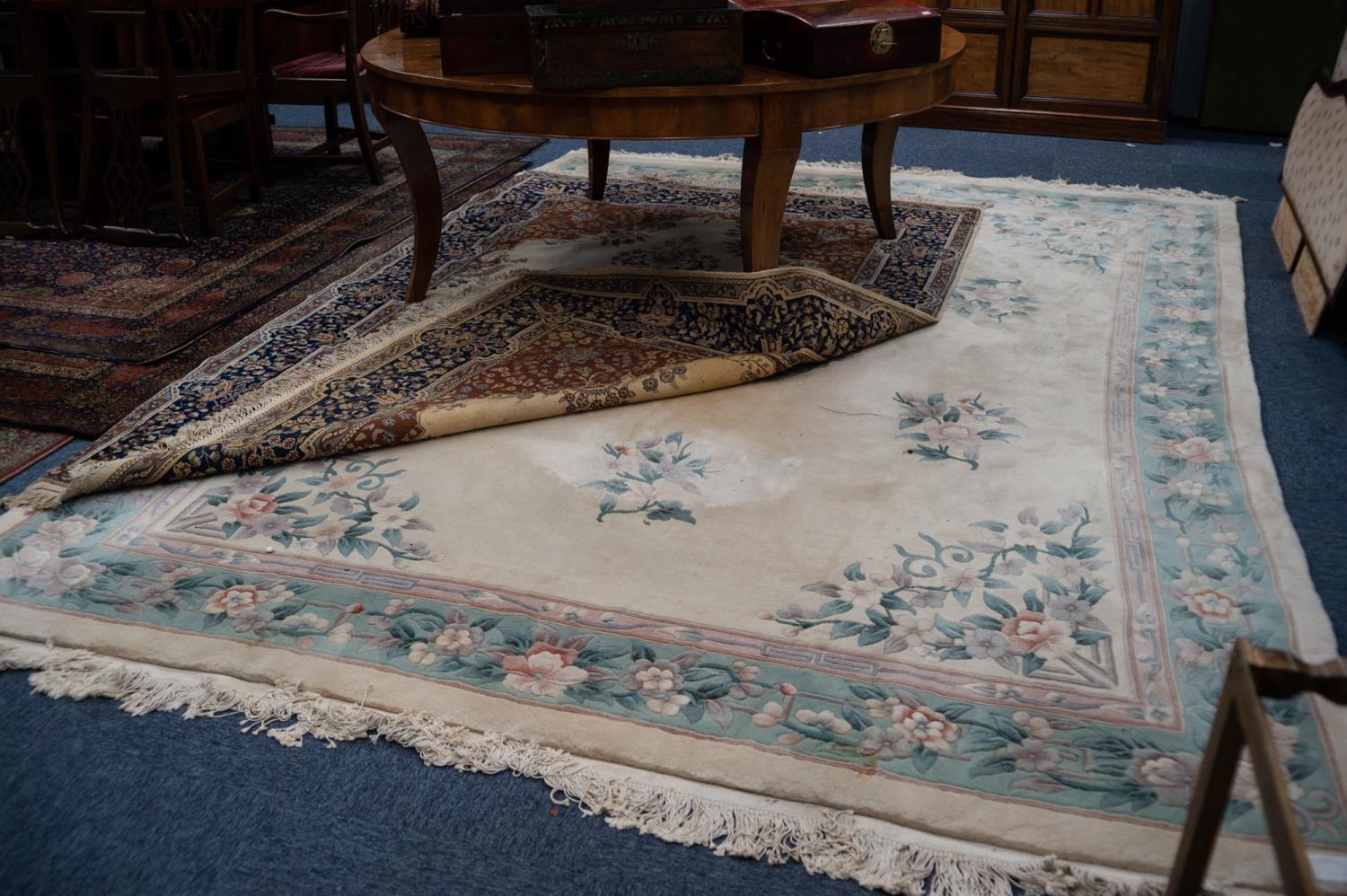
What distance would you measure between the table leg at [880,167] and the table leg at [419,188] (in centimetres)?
132

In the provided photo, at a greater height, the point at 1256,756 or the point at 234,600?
the point at 1256,756

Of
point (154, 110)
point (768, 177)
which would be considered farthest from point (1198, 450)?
point (154, 110)

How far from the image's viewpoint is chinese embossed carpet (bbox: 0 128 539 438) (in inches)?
108

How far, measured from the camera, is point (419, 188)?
10.1ft

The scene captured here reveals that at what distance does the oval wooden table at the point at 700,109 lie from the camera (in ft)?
8.50

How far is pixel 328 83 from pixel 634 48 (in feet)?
7.49

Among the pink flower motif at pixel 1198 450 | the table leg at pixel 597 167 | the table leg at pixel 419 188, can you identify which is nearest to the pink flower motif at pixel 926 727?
the pink flower motif at pixel 1198 450

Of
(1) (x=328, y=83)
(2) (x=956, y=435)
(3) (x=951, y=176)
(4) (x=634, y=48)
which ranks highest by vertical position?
(4) (x=634, y=48)

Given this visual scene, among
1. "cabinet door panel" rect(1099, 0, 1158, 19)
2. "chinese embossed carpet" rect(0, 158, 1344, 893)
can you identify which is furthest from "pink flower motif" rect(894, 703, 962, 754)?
"cabinet door panel" rect(1099, 0, 1158, 19)

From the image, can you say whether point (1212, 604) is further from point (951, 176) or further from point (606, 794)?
point (951, 176)

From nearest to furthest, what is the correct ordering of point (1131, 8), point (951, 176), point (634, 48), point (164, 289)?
point (634, 48) < point (164, 289) < point (951, 176) < point (1131, 8)

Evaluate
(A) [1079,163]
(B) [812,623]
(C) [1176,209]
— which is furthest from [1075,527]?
(A) [1079,163]

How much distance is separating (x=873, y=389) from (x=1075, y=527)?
68 centimetres

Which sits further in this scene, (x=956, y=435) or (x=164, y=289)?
(x=164, y=289)
